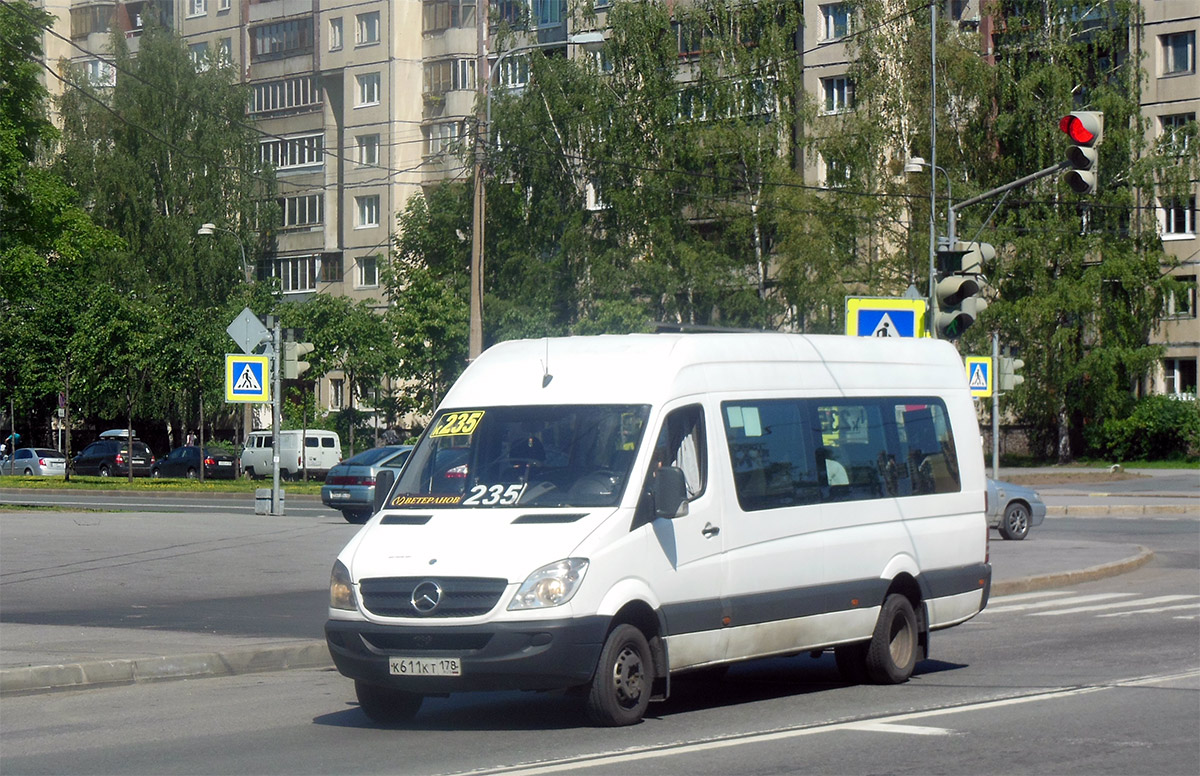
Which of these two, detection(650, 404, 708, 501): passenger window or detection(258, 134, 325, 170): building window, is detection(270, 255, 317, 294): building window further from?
detection(650, 404, 708, 501): passenger window

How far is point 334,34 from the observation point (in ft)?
252

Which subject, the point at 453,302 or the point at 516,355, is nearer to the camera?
the point at 516,355

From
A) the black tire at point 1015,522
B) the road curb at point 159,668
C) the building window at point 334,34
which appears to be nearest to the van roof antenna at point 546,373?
the road curb at point 159,668

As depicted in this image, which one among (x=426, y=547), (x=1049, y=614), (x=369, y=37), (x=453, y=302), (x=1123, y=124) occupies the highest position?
(x=369, y=37)

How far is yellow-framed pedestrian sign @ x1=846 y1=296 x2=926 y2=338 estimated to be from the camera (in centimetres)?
1928

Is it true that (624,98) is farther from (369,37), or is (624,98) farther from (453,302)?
(369,37)

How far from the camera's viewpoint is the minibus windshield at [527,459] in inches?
375

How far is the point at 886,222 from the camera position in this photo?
54.5m

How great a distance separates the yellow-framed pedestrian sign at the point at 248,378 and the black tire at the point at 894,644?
1852 centimetres

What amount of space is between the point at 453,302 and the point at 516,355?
49.5 m

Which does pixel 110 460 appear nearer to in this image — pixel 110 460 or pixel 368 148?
pixel 110 460

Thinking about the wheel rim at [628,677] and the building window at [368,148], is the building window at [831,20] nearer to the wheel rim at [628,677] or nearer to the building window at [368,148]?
the building window at [368,148]

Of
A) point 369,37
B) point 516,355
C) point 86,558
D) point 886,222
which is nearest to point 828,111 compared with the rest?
point 886,222

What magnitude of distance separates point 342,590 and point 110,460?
2238 inches
